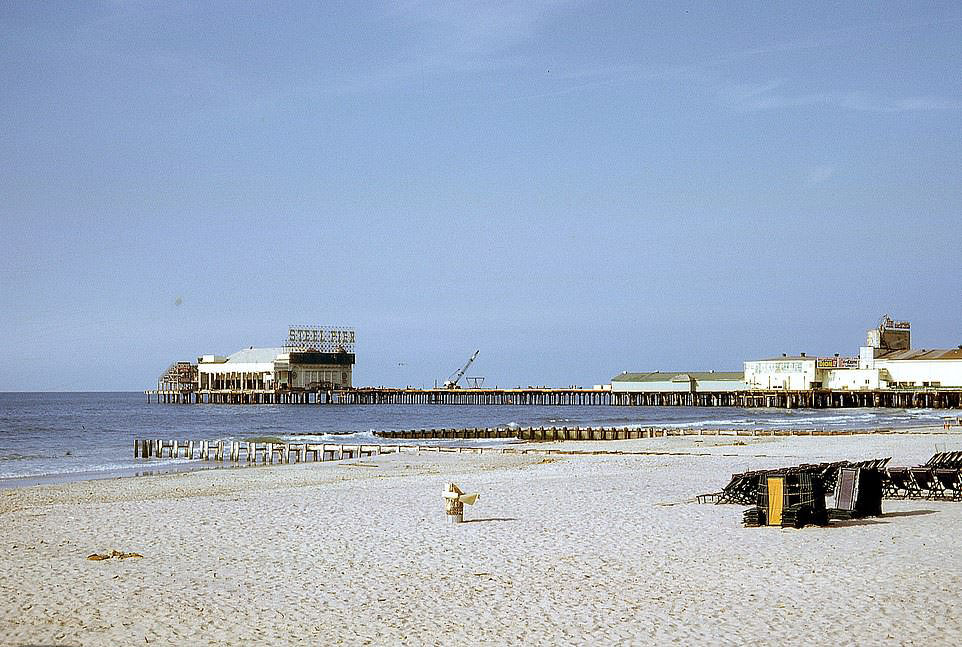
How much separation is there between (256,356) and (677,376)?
2232 inches

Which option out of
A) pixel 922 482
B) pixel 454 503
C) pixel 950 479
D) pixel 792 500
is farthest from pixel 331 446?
pixel 792 500

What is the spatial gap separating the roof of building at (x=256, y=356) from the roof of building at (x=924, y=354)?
74811 mm

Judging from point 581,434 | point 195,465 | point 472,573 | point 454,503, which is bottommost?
point 195,465

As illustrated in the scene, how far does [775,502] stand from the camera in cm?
1375

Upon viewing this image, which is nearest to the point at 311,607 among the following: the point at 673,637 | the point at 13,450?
the point at 673,637

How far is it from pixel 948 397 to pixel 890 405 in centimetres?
595

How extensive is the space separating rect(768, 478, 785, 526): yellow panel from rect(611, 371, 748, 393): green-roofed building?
101m

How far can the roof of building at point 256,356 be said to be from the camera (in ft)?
467

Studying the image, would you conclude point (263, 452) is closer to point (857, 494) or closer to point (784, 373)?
point (857, 494)

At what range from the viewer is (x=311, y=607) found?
9.48 metres

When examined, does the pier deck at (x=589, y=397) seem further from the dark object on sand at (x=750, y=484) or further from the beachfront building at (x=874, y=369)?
the dark object on sand at (x=750, y=484)

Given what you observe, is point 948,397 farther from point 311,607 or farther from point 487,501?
point 311,607

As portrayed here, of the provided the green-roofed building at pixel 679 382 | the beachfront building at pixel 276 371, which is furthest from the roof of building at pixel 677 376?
the beachfront building at pixel 276 371

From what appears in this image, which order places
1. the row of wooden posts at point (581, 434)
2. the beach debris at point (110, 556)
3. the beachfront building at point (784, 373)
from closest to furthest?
1. the beach debris at point (110, 556)
2. the row of wooden posts at point (581, 434)
3. the beachfront building at point (784, 373)
